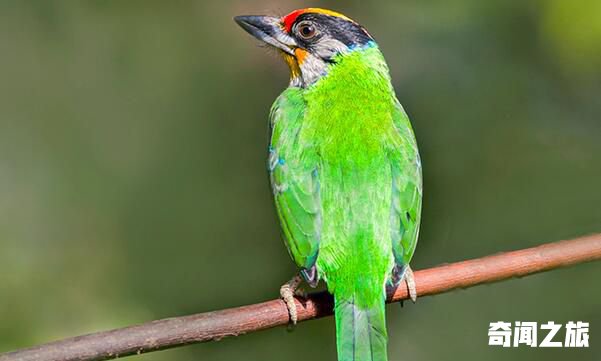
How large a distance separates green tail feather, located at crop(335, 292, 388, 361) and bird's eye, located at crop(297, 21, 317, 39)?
4.38 feet

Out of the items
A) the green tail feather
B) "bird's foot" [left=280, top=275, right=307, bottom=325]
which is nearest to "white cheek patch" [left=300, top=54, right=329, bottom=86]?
"bird's foot" [left=280, top=275, right=307, bottom=325]

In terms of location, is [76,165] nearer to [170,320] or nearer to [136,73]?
[136,73]

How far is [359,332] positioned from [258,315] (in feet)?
1.21

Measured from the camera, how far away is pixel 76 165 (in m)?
6.26

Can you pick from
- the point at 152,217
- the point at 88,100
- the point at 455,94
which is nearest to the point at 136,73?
the point at 88,100

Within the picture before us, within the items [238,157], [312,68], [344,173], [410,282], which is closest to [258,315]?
[410,282]

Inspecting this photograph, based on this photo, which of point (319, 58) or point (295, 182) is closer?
point (295, 182)

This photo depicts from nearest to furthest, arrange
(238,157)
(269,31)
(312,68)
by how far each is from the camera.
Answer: (312,68) < (269,31) < (238,157)

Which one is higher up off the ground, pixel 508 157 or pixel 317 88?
pixel 317 88

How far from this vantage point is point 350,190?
4055 mm

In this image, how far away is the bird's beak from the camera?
188 inches

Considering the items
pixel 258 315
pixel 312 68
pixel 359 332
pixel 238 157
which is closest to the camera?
pixel 258 315

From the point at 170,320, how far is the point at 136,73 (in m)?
3.20

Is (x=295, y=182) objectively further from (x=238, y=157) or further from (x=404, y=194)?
(x=238, y=157)
